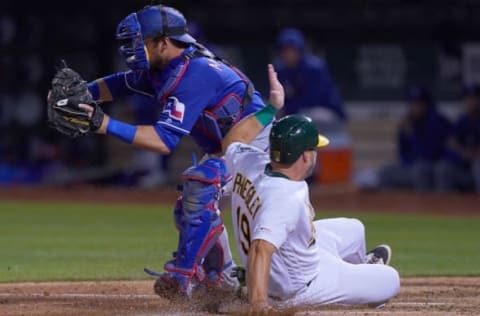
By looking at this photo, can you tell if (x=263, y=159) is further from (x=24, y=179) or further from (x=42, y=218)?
(x=24, y=179)

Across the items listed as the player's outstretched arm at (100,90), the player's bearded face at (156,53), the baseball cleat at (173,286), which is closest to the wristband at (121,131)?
the player's bearded face at (156,53)

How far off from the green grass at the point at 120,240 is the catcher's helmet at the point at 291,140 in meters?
2.97

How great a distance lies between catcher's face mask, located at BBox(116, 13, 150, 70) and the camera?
6.78 metres

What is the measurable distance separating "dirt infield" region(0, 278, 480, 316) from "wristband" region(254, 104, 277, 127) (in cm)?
106

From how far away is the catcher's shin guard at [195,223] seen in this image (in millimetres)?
6750

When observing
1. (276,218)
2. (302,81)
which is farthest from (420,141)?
(276,218)

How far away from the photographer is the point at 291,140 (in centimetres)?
594

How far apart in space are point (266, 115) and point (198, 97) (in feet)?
1.30

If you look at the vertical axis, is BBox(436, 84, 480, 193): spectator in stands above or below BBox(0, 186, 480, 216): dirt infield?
→ above

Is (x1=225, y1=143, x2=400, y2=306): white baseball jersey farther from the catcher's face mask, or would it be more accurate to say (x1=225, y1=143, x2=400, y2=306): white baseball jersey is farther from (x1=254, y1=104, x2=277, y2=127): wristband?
the catcher's face mask

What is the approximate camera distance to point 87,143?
665 inches

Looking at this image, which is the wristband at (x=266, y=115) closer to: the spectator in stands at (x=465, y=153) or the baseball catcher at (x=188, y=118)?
the baseball catcher at (x=188, y=118)

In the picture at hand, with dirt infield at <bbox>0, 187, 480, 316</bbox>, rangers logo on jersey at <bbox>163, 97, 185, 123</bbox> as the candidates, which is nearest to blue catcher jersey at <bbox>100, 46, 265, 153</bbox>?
rangers logo on jersey at <bbox>163, 97, 185, 123</bbox>

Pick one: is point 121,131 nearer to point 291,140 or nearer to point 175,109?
point 175,109
